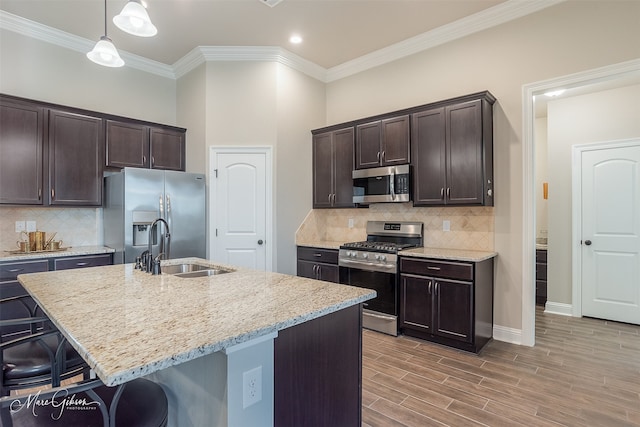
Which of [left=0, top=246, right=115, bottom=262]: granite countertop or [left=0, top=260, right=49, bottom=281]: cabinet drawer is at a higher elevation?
[left=0, top=246, right=115, bottom=262]: granite countertop

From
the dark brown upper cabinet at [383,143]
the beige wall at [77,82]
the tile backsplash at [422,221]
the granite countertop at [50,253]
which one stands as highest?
the beige wall at [77,82]

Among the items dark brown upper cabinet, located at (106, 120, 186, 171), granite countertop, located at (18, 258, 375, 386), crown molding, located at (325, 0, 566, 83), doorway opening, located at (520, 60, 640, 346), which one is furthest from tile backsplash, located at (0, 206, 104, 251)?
doorway opening, located at (520, 60, 640, 346)

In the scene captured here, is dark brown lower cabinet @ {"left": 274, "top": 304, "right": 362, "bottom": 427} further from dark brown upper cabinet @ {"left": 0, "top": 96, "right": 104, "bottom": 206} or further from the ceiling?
dark brown upper cabinet @ {"left": 0, "top": 96, "right": 104, "bottom": 206}

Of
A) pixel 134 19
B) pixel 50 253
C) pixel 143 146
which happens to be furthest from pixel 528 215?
pixel 50 253

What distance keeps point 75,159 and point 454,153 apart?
4.07 metres

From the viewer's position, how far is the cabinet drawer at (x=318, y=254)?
408cm

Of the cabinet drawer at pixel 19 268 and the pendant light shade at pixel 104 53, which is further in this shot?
the cabinet drawer at pixel 19 268

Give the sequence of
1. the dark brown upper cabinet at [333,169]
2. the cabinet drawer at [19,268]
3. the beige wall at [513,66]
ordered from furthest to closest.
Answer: the dark brown upper cabinet at [333,169], the cabinet drawer at [19,268], the beige wall at [513,66]

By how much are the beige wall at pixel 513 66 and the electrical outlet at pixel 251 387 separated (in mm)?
3030

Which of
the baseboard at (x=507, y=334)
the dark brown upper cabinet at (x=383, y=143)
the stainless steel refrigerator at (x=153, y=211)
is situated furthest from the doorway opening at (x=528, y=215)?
the stainless steel refrigerator at (x=153, y=211)

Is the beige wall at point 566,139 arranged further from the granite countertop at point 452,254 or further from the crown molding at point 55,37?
the crown molding at point 55,37

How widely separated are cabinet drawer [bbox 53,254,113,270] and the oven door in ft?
8.98

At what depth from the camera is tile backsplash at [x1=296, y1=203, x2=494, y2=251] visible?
3.54m

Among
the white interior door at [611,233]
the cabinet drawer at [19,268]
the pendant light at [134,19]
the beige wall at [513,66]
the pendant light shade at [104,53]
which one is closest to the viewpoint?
the pendant light at [134,19]
